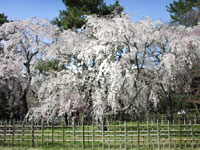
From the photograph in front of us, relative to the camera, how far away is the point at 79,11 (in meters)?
23.1

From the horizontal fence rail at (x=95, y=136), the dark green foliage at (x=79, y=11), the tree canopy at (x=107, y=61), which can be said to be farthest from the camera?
the dark green foliage at (x=79, y=11)

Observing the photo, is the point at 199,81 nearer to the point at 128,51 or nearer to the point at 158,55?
the point at 158,55

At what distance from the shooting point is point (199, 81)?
57.5 feet

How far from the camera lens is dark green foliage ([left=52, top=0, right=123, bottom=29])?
22688 millimetres

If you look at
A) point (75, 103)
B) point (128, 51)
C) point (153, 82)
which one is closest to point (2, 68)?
point (75, 103)

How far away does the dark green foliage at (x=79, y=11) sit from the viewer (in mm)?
22688

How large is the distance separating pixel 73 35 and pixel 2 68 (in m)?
5.26

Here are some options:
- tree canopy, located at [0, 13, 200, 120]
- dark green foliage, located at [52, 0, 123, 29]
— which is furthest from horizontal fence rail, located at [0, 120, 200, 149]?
dark green foliage, located at [52, 0, 123, 29]

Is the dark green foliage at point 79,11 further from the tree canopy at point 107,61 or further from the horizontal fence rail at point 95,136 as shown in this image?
the horizontal fence rail at point 95,136

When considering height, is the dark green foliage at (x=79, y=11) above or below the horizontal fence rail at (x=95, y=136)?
above

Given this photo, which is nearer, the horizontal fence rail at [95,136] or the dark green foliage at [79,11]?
the horizontal fence rail at [95,136]

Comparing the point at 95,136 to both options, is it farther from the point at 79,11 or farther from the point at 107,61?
the point at 79,11

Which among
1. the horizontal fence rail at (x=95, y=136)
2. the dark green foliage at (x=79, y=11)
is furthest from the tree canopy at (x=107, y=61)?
the dark green foliage at (x=79, y=11)

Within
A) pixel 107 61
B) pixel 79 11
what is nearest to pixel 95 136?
pixel 107 61
